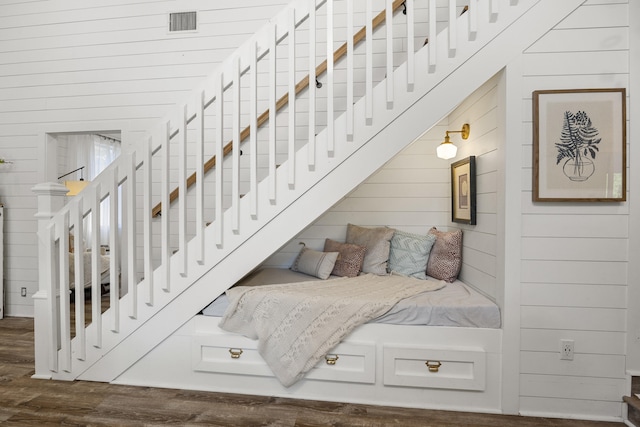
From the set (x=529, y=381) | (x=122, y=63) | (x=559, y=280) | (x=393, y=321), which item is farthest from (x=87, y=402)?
(x=122, y=63)

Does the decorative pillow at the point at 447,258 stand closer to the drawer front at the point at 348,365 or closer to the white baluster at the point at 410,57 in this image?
the drawer front at the point at 348,365

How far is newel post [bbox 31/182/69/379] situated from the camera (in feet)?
7.69

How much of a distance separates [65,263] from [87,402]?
84cm

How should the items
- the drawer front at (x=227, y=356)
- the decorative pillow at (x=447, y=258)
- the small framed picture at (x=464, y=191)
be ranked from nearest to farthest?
the drawer front at (x=227, y=356)
the small framed picture at (x=464, y=191)
the decorative pillow at (x=447, y=258)

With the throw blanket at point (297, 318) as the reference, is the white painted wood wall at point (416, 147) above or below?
above

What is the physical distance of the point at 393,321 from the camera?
2.12 meters

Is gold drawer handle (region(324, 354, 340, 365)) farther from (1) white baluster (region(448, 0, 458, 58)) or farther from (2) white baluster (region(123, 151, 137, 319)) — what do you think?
(1) white baluster (region(448, 0, 458, 58))

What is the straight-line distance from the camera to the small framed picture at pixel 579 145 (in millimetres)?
1970

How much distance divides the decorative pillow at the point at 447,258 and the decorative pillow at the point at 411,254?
0.06 meters

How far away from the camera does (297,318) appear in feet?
7.06

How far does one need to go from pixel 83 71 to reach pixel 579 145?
4.16 metres

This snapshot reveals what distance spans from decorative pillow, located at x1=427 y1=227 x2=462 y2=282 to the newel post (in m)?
2.52

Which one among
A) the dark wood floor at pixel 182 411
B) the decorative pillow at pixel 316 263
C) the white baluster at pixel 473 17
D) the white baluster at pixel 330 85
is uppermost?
the white baluster at pixel 473 17

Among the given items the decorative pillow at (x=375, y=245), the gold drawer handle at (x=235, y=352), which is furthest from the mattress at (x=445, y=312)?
the gold drawer handle at (x=235, y=352)
